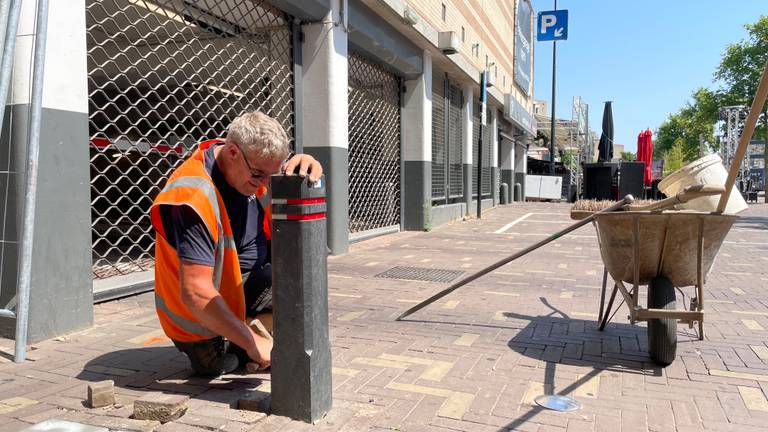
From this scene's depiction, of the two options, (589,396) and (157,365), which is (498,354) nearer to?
(589,396)

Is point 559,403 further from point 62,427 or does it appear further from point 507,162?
point 507,162

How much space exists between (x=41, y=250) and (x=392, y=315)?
2.60 meters

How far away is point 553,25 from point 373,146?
17.0 metres

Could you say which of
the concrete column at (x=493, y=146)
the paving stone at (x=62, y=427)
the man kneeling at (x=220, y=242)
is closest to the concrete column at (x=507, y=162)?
the concrete column at (x=493, y=146)

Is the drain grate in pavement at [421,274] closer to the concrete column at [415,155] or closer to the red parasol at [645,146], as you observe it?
the concrete column at [415,155]

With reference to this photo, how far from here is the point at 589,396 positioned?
3.04 m

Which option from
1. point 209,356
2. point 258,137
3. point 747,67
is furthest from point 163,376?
point 747,67

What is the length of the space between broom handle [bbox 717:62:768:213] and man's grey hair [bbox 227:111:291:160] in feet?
6.94

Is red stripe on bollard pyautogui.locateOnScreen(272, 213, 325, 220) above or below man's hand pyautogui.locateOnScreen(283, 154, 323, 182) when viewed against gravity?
below

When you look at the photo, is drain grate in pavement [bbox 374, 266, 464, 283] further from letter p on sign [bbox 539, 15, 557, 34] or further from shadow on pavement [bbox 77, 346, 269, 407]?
letter p on sign [bbox 539, 15, 557, 34]

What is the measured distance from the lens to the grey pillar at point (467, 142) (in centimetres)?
1598

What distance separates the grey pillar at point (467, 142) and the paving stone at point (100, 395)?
13729mm

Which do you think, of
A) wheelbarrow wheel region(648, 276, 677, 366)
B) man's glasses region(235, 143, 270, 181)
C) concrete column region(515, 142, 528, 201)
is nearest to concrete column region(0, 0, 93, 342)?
man's glasses region(235, 143, 270, 181)

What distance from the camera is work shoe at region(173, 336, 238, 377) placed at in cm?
304
